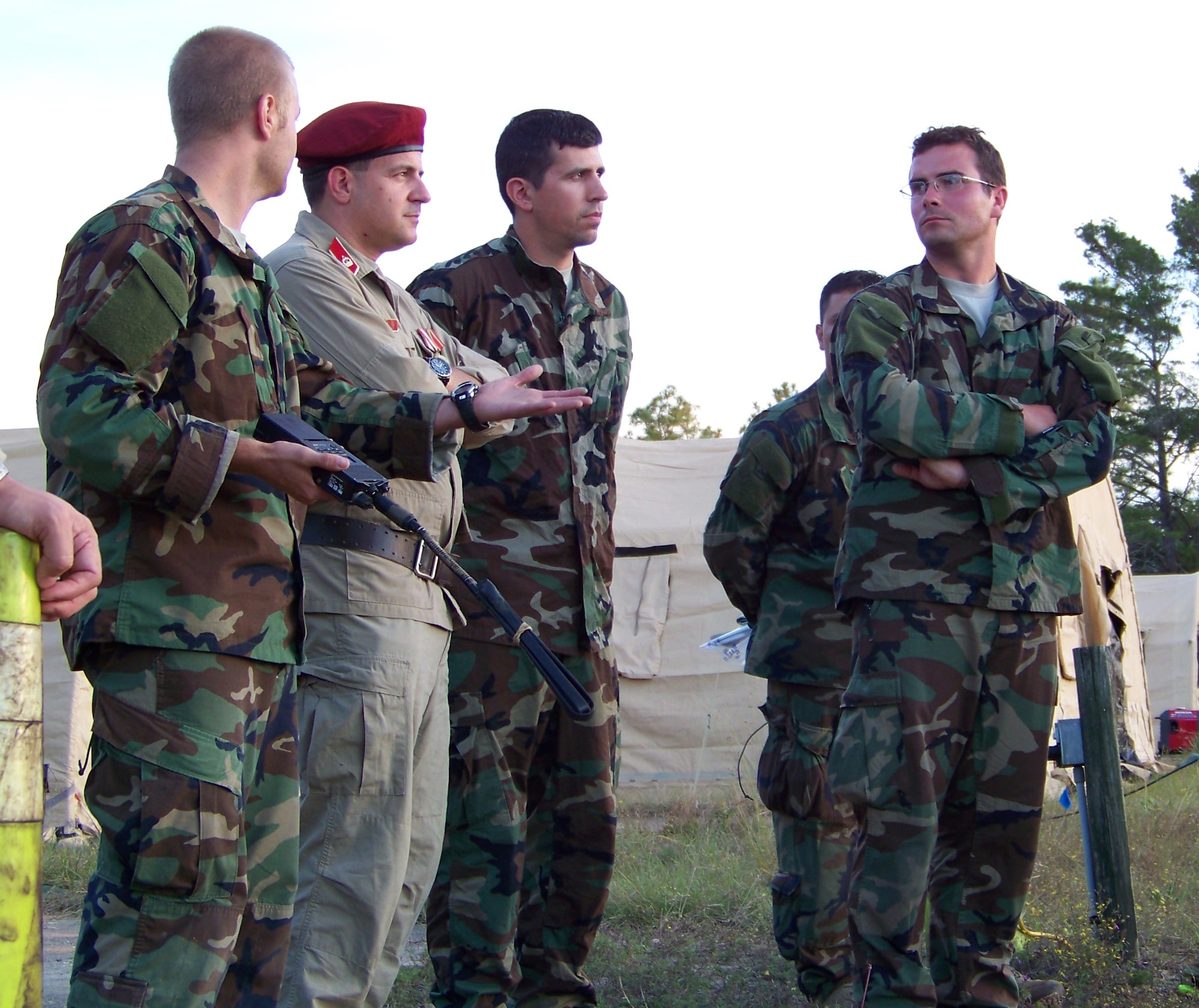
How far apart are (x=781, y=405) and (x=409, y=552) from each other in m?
1.95

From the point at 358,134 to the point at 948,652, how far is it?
6.15 feet

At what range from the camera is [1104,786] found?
164 inches

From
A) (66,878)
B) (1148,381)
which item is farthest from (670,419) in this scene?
(66,878)

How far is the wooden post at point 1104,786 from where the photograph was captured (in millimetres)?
4121

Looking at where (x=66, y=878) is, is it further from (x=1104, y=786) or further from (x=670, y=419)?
(x=670, y=419)

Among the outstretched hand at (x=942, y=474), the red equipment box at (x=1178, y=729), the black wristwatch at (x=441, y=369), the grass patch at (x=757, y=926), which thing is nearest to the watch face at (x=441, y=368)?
the black wristwatch at (x=441, y=369)

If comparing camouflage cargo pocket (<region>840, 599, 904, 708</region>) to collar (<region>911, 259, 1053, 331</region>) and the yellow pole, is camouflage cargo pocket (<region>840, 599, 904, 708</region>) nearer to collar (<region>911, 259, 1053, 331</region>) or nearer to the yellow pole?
collar (<region>911, 259, 1053, 331</region>)

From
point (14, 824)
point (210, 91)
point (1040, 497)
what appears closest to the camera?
point (14, 824)

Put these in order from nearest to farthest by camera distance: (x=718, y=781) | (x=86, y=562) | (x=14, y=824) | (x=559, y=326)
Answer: (x=14, y=824) → (x=86, y=562) → (x=559, y=326) → (x=718, y=781)

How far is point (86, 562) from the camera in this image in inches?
70.4

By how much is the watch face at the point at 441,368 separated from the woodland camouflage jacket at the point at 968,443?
1.02m

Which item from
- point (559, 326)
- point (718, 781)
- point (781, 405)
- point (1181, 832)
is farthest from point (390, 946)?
point (718, 781)

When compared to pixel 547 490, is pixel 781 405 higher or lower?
higher

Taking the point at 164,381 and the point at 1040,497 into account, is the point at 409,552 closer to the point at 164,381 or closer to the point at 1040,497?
the point at 164,381
